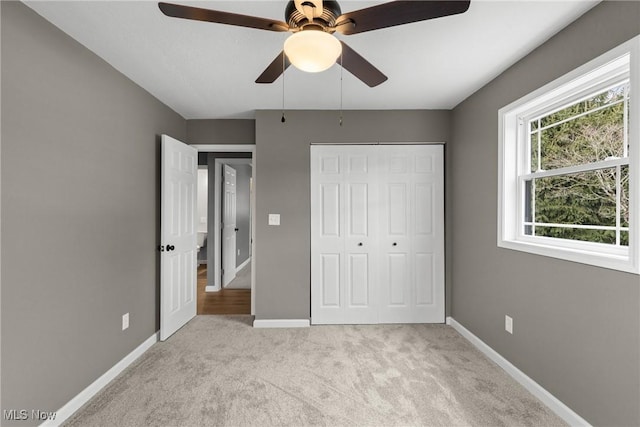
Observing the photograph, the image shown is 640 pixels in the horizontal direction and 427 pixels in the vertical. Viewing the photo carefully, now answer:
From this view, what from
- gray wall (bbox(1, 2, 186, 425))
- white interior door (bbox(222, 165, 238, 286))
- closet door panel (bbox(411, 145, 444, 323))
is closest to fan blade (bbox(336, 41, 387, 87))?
gray wall (bbox(1, 2, 186, 425))

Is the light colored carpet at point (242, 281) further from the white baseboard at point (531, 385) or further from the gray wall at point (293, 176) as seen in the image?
the white baseboard at point (531, 385)

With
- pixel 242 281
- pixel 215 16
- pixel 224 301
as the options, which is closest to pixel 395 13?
pixel 215 16

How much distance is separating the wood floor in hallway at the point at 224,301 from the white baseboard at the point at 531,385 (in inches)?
103

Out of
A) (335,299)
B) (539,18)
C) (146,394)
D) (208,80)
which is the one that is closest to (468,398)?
(335,299)

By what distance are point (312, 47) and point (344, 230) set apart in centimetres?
249

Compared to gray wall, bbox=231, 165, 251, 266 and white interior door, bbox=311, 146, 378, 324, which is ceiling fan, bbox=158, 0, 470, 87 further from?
gray wall, bbox=231, 165, 251, 266

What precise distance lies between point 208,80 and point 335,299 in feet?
8.23

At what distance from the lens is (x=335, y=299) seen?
11.6 feet

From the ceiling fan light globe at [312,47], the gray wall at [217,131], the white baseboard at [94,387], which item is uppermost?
the gray wall at [217,131]

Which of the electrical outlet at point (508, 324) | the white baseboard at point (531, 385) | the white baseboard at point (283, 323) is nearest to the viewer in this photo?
the white baseboard at point (531, 385)

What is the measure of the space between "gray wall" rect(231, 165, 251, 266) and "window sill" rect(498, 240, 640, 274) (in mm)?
5084

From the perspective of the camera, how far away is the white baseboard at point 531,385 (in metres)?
1.87

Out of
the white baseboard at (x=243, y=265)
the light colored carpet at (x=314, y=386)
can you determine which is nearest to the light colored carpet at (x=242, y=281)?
the white baseboard at (x=243, y=265)

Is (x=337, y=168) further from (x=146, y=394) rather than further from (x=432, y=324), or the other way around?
(x=146, y=394)
